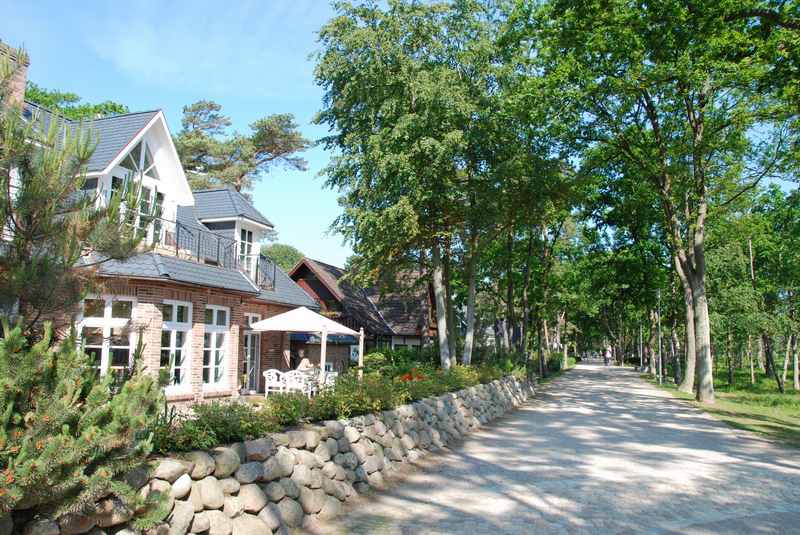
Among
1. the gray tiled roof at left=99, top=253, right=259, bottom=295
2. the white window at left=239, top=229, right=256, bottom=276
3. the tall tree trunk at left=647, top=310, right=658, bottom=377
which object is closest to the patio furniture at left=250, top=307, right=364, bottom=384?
the gray tiled roof at left=99, top=253, right=259, bottom=295

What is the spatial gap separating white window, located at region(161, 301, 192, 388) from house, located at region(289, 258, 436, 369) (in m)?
13.3

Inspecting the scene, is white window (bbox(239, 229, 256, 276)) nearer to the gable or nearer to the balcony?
the balcony

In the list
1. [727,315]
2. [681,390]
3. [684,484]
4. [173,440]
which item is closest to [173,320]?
[173,440]

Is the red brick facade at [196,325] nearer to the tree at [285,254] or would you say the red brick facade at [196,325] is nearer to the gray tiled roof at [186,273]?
the gray tiled roof at [186,273]

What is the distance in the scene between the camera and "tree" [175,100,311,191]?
1519 inches

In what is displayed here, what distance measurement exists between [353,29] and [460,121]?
4.49m

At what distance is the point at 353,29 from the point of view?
19359 millimetres

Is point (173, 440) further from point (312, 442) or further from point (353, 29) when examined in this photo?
point (353, 29)

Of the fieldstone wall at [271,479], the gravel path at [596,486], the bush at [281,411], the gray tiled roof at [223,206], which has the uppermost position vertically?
the gray tiled roof at [223,206]

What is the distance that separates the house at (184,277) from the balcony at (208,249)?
0.03 metres

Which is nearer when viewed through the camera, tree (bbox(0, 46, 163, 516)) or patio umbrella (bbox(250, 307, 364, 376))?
tree (bbox(0, 46, 163, 516))

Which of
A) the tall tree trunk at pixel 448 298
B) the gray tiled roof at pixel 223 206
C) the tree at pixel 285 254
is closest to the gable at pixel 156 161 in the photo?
the gray tiled roof at pixel 223 206

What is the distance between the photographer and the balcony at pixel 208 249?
16984mm

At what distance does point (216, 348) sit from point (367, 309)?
1793cm
